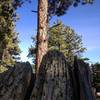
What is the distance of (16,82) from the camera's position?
6.29 m

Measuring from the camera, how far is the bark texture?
6.09 meters

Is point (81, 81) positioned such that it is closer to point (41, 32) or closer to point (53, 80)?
point (53, 80)

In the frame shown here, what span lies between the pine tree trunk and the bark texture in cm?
852

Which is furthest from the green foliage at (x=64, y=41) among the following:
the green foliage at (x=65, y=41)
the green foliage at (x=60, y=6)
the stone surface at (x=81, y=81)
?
the stone surface at (x=81, y=81)

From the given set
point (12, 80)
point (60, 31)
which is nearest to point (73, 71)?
point (12, 80)

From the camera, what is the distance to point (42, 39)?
15516mm

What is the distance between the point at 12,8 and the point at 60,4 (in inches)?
139

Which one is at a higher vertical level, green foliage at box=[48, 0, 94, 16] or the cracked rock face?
green foliage at box=[48, 0, 94, 16]

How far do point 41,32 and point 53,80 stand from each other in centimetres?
955

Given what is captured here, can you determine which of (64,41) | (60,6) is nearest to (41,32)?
(60,6)

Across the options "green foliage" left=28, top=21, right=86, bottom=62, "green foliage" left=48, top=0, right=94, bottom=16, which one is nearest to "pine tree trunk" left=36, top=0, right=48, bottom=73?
"green foliage" left=48, top=0, right=94, bottom=16

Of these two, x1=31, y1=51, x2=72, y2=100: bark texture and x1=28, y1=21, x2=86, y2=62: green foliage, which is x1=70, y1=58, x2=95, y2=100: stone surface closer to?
x1=31, y1=51, x2=72, y2=100: bark texture

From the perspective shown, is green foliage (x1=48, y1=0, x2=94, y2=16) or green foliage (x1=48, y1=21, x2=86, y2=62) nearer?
green foliage (x1=48, y1=0, x2=94, y2=16)

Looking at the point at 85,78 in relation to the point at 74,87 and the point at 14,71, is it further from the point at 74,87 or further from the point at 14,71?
the point at 14,71
